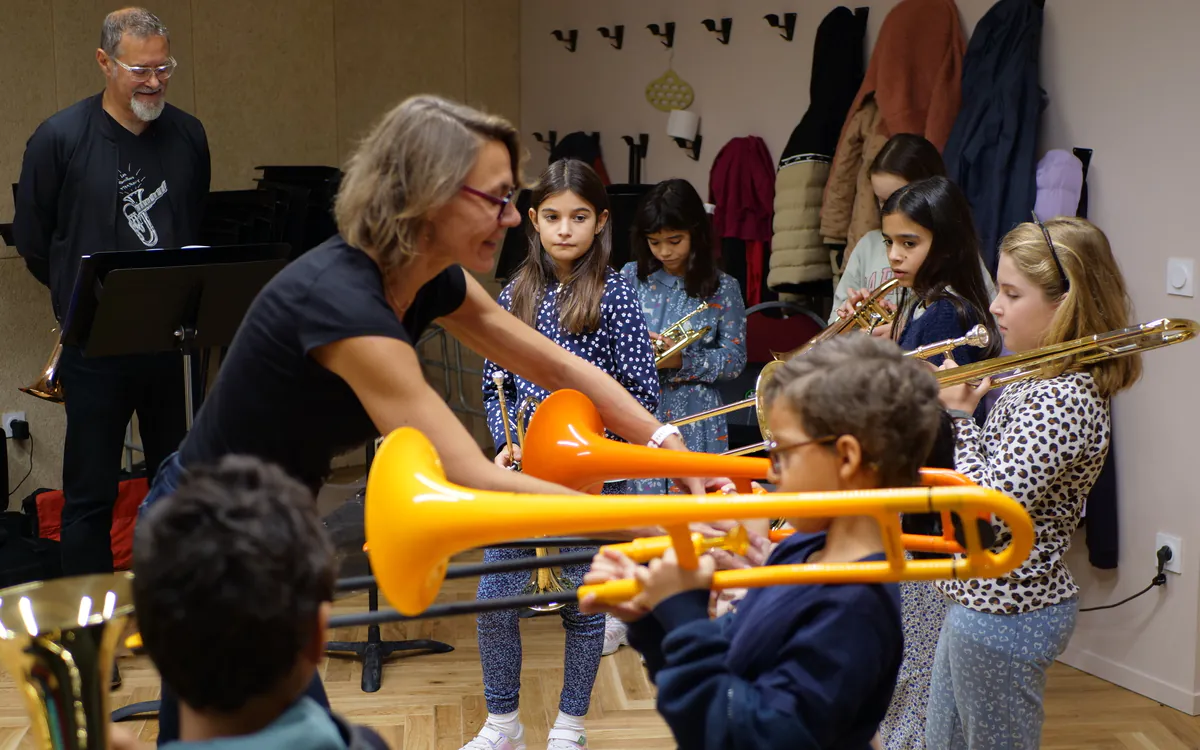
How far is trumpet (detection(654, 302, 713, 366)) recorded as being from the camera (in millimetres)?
3611

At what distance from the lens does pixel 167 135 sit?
11.9 feet

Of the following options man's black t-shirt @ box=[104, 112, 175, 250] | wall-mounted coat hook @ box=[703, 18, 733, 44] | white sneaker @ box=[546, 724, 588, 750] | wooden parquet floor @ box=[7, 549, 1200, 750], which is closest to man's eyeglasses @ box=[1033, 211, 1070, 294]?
wooden parquet floor @ box=[7, 549, 1200, 750]

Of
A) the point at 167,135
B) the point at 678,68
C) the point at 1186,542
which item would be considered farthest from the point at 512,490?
the point at 678,68

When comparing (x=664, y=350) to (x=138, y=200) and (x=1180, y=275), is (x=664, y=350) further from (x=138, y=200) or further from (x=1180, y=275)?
(x=138, y=200)

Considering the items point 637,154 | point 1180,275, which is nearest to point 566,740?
point 1180,275

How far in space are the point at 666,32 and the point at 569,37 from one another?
0.86 metres

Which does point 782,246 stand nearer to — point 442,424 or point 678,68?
point 678,68

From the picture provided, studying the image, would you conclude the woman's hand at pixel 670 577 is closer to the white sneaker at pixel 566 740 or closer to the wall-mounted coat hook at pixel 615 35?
the white sneaker at pixel 566 740

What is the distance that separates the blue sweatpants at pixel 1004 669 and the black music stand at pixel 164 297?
6.07 feet

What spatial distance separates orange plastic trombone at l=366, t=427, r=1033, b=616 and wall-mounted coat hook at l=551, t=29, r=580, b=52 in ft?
15.6

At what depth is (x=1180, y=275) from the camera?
9.96ft

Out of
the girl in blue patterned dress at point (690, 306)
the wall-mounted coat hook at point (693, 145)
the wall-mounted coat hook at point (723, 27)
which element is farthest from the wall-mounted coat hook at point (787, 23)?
the girl in blue patterned dress at point (690, 306)

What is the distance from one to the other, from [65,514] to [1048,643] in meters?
2.68

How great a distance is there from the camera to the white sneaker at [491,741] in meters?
2.81
